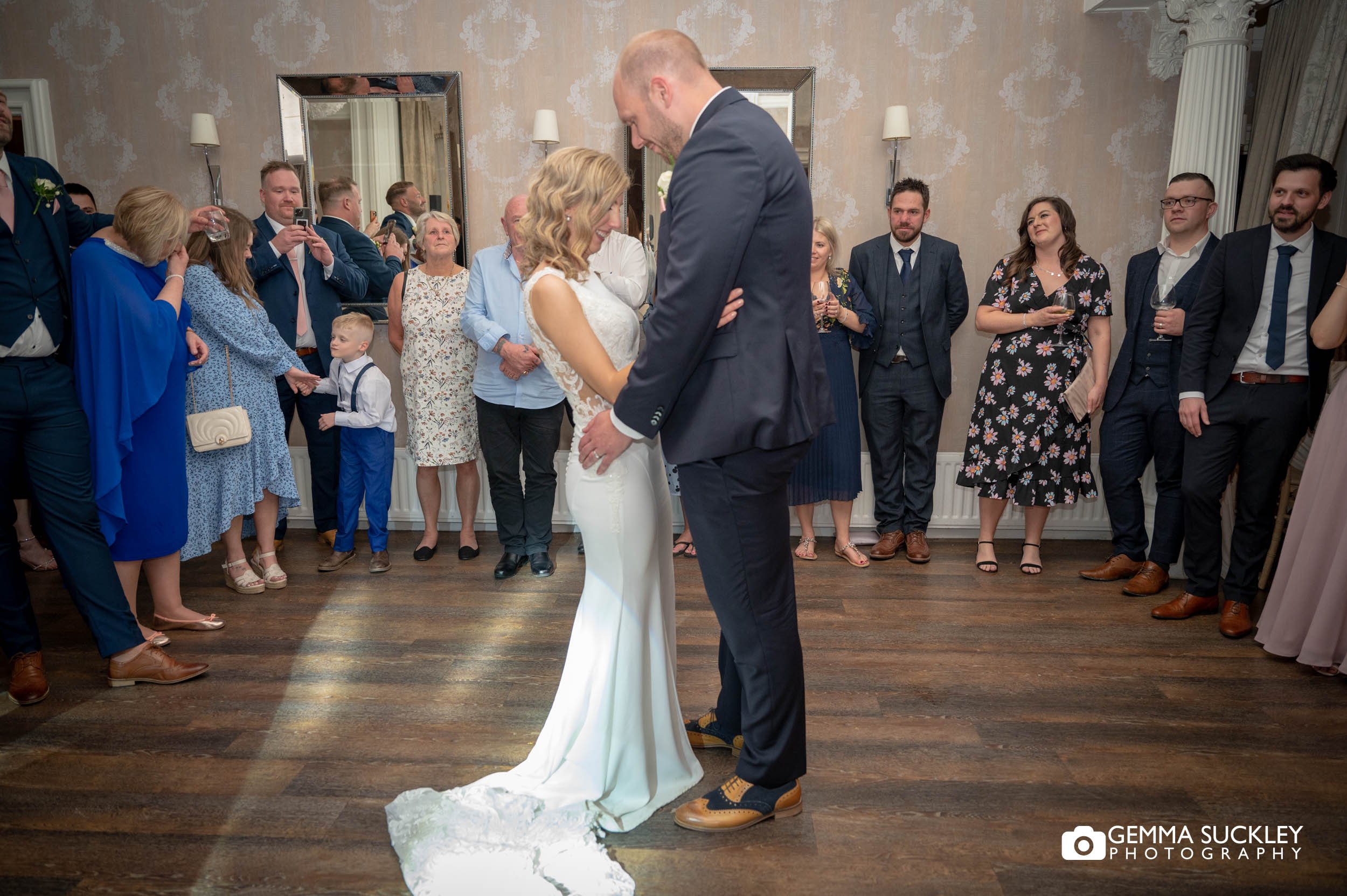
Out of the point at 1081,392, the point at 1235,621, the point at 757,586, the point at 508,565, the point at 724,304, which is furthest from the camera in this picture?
the point at 508,565

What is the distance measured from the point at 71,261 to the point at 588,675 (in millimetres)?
2229

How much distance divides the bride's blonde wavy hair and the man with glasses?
263 centimetres

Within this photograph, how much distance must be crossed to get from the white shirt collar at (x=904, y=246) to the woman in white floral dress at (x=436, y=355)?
2.12 metres

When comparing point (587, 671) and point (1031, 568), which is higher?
point (587, 671)

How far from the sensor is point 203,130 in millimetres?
4539

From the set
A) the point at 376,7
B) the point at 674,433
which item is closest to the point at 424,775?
the point at 674,433

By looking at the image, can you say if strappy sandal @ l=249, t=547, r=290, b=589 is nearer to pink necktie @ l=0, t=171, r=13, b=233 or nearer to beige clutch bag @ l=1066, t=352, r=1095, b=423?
pink necktie @ l=0, t=171, r=13, b=233

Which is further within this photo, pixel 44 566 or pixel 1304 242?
pixel 44 566

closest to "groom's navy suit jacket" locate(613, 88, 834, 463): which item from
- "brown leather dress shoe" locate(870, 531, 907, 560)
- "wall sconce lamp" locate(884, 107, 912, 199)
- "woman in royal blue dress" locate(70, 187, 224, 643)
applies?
"woman in royal blue dress" locate(70, 187, 224, 643)

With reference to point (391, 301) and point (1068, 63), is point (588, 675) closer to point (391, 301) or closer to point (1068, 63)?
point (391, 301)

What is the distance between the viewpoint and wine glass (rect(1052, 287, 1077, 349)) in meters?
3.51

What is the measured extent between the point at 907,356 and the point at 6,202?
362 cm

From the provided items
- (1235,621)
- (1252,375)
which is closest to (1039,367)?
(1252,375)

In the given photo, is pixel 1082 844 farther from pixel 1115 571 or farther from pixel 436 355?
pixel 436 355
